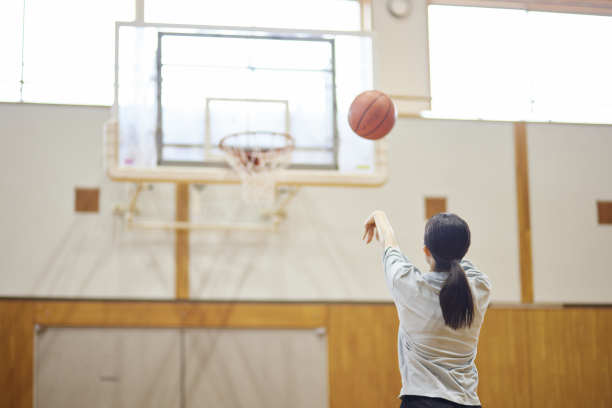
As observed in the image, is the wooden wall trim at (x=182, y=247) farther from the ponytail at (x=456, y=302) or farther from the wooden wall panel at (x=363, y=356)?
the ponytail at (x=456, y=302)

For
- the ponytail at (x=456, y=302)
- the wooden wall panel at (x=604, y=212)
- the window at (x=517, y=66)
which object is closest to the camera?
the ponytail at (x=456, y=302)

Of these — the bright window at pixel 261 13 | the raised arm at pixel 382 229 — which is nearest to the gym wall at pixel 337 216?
the bright window at pixel 261 13

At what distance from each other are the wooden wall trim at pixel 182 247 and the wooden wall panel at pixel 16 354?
3.78 ft

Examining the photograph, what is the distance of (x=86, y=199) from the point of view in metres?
5.25

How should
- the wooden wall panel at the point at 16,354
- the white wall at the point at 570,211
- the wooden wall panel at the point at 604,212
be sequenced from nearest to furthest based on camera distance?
the wooden wall panel at the point at 16,354 → the white wall at the point at 570,211 → the wooden wall panel at the point at 604,212

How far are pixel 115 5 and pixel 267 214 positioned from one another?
231 cm

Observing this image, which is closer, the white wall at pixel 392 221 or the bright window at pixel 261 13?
the white wall at pixel 392 221

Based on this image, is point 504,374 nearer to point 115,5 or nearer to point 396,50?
point 396,50

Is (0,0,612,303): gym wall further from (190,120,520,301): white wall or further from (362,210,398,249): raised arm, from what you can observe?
(362,210,398,249): raised arm

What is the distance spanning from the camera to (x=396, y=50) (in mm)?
5844

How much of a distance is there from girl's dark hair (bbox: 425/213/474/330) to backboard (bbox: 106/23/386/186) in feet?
7.56

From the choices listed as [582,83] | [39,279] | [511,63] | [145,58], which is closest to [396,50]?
[511,63]

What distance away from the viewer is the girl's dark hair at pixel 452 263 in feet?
6.65

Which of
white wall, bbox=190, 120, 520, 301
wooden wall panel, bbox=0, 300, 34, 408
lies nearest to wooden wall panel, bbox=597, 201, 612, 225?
white wall, bbox=190, 120, 520, 301
